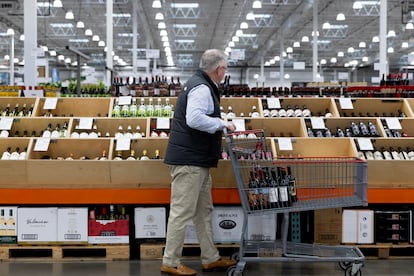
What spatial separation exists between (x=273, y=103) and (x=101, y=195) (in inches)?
84.7

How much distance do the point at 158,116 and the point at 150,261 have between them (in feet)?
5.11

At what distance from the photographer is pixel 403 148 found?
5648 mm

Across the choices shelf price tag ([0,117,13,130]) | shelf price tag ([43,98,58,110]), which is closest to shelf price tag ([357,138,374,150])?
shelf price tag ([43,98,58,110])

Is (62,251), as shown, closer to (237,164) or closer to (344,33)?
(237,164)

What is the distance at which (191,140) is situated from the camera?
14.7 ft

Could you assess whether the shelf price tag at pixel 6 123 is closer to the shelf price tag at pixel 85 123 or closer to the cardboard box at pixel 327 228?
the shelf price tag at pixel 85 123

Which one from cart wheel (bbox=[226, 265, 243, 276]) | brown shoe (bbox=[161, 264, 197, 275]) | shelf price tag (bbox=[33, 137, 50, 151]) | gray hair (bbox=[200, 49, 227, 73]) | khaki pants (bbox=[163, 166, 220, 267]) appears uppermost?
gray hair (bbox=[200, 49, 227, 73])

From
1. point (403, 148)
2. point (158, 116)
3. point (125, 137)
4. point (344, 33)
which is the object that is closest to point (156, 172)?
point (125, 137)

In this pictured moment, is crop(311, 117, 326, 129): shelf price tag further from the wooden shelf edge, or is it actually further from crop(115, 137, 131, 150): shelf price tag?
crop(115, 137, 131, 150): shelf price tag

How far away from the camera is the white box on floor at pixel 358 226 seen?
205 inches

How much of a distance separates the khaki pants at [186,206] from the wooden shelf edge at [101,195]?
402mm

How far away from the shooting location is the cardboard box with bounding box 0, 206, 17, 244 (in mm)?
5171

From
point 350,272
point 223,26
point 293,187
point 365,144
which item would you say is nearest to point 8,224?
point 293,187

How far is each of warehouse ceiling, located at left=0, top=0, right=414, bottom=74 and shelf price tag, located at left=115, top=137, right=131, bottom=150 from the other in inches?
505
